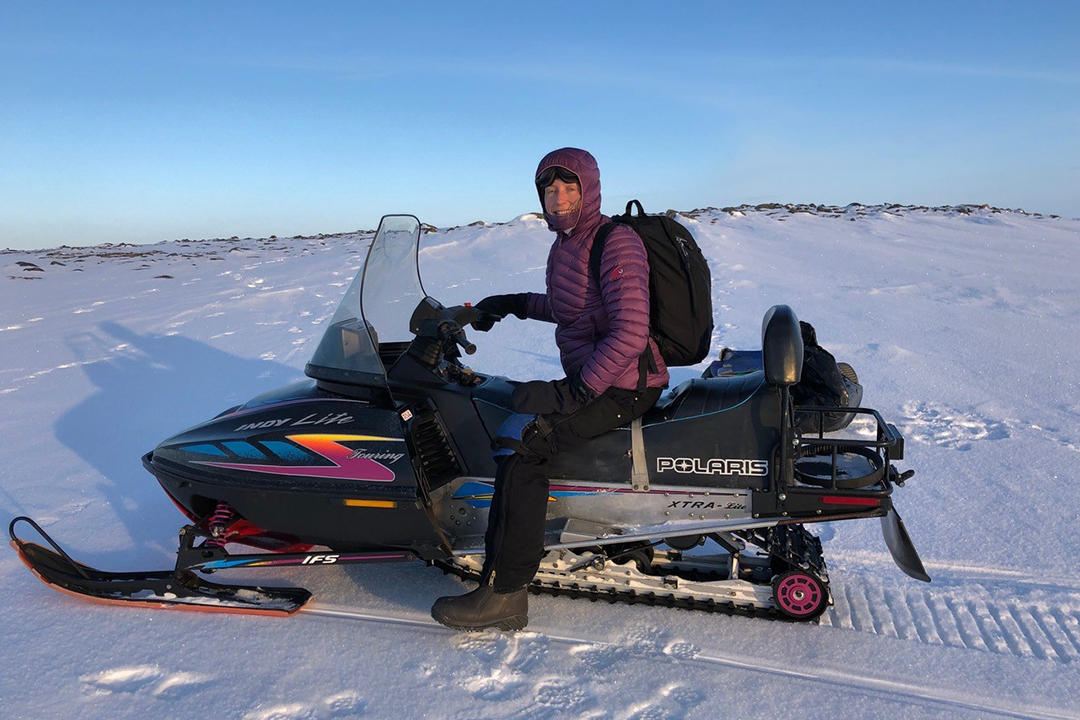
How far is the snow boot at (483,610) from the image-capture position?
9.19 feet

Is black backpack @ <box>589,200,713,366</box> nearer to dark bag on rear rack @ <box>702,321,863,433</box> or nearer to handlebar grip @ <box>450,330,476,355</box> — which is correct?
handlebar grip @ <box>450,330,476,355</box>

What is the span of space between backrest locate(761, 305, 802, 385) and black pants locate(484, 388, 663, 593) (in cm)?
47

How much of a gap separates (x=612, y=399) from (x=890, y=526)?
3.89ft

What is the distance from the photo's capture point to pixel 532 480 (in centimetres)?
272

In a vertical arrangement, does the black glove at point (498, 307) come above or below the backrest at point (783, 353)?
above

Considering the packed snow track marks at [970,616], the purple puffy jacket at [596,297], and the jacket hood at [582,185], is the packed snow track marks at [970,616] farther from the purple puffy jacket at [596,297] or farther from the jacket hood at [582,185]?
the jacket hood at [582,185]

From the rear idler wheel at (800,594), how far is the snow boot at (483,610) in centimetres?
100

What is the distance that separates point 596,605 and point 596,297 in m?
1.30

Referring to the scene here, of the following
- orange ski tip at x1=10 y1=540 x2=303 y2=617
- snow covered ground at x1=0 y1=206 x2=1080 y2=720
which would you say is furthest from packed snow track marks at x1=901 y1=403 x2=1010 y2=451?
orange ski tip at x1=10 y1=540 x2=303 y2=617

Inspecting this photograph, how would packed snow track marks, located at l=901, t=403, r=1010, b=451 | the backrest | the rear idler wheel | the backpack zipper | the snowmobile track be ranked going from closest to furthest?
1. the snowmobile track
2. the backrest
3. the backpack zipper
4. the rear idler wheel
5. packed snow track marks, located at l=901, t=403, r=1010, b=451

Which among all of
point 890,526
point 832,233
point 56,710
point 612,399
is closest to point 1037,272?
point 832,233

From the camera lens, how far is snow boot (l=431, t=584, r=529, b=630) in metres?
2.80

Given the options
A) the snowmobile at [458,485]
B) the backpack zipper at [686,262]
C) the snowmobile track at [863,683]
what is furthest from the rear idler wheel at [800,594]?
the backpack zipper at [686,262]

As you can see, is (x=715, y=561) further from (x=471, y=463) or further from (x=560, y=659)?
(x=471, y=463)
